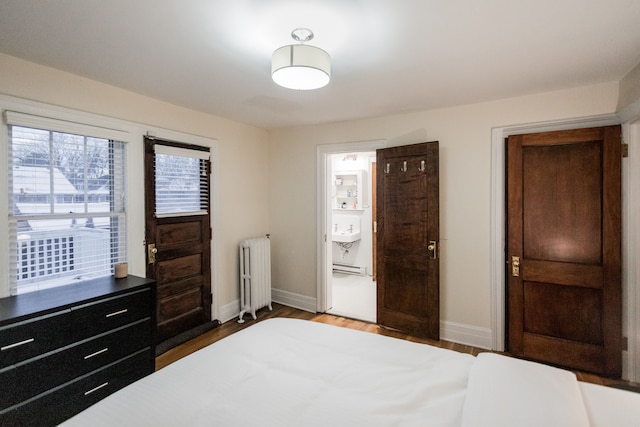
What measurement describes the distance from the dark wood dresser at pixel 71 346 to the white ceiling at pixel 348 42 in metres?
1.61

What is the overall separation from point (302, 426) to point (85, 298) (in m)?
1.76

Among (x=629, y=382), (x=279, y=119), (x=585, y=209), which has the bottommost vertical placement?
(x=629, y=382)

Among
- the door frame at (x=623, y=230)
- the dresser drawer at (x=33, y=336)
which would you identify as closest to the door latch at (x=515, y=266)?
the door frame at (x=623, y=230)

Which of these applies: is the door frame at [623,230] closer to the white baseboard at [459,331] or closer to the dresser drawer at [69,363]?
the white baseboard at [459,331]

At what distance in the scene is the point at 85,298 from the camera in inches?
80.3

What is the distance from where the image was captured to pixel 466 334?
3.15 metres

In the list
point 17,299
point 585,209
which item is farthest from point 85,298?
point 585,209

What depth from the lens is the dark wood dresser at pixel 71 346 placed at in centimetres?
172

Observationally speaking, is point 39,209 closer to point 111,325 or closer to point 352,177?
point 111,325

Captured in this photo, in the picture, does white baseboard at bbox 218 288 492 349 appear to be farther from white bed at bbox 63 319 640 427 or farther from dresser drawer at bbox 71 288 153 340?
white bed at bbox 63 319 640 427

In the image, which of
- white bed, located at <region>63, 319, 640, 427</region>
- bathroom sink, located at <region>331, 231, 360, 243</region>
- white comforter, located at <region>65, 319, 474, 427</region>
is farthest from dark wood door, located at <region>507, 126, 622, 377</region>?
bathroom sink, located at <region>331, 231, 360, 243</region>

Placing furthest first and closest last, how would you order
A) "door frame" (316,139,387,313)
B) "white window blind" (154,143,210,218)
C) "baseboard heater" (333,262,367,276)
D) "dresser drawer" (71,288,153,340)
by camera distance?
"baseboard heater" (333,262,367,276) < "door frame" (316,139,387,313) < "white window blind" (154,143,210,218) < "dresser drawer" (71,288,153,340)

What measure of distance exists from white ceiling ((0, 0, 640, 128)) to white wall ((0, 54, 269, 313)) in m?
0.13

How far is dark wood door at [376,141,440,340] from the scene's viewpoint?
3.15 meters
